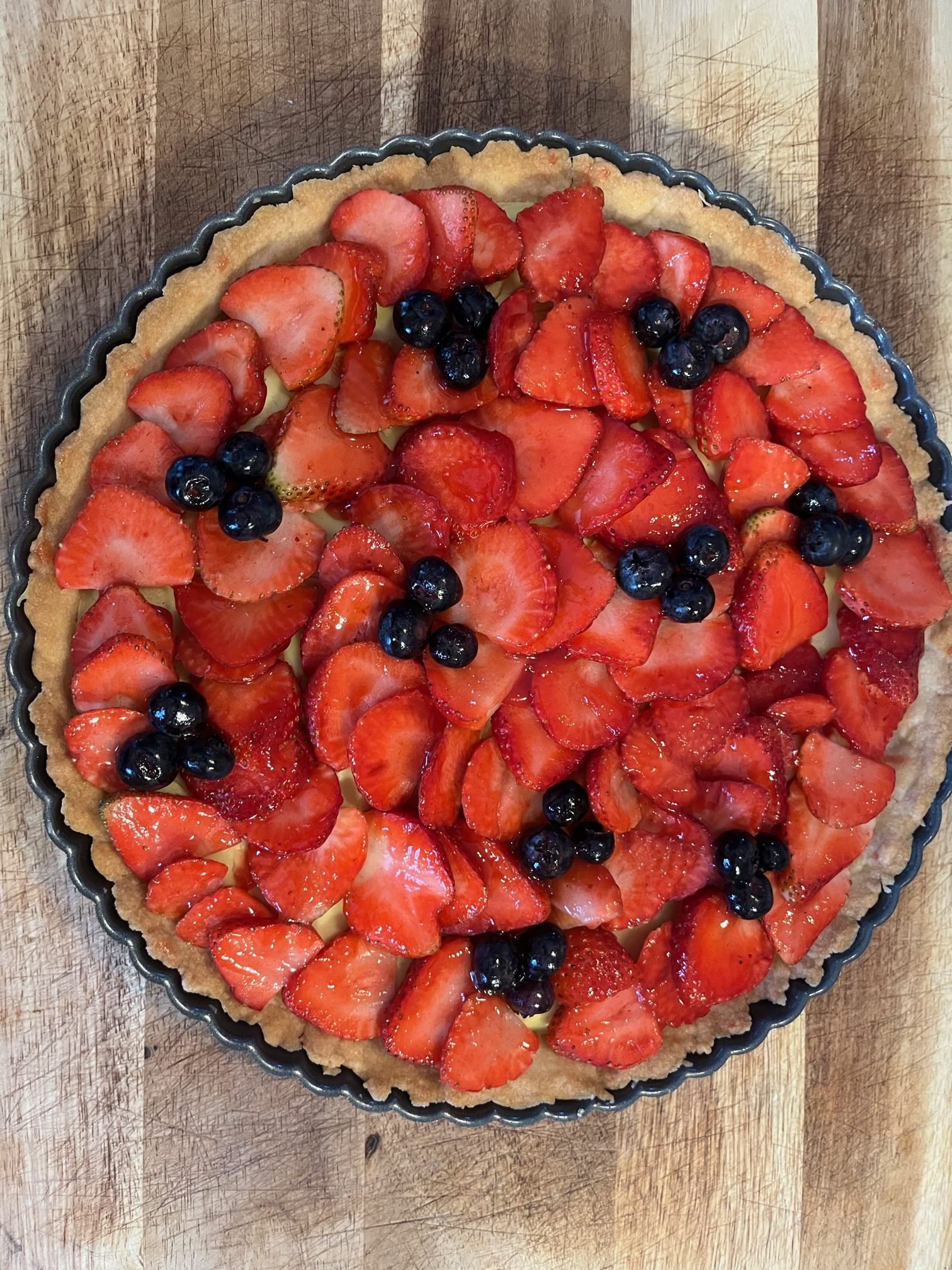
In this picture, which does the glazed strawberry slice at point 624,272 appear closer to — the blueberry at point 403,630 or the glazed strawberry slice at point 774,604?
the glazed strawberry slice at point 774,604

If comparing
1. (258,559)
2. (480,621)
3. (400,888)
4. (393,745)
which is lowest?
(400,888)

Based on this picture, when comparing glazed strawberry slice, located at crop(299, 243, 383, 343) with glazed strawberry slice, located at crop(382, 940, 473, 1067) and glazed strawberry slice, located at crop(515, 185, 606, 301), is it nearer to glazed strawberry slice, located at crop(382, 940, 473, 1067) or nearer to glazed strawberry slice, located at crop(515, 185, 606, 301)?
glazed strawberry slice, located at crop(515, 185, 606, 301)

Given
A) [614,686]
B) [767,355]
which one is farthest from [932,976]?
[767,355]

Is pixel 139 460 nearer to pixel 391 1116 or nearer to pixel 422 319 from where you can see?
pixel 422 319

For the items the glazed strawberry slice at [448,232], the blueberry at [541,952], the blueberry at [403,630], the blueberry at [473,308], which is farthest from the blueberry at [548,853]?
the glazed strawberry slice at [448,232]

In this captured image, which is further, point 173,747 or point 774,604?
point 774,604

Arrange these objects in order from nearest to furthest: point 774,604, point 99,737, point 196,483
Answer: point 196,483 → point 99,737 → point 774,604

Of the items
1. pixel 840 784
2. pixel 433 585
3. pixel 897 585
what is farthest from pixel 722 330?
pixel 840 784

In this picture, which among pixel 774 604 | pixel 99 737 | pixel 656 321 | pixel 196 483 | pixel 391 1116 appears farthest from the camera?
pixel 391 1116

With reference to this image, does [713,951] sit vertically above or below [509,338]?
below
